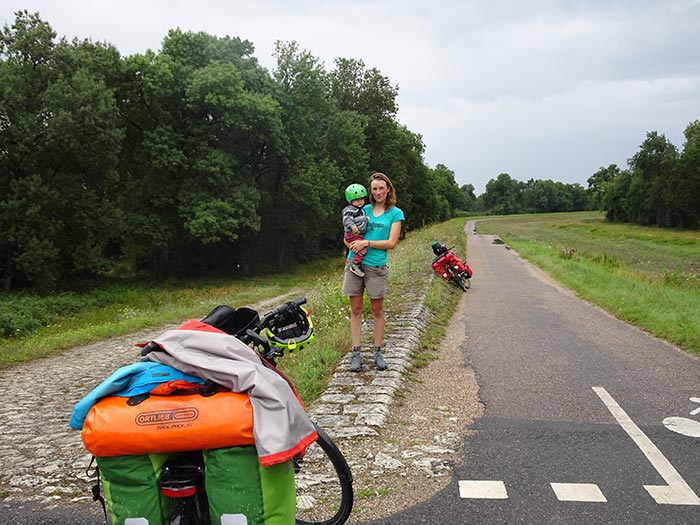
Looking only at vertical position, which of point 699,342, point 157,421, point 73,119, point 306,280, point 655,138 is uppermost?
point 655,138

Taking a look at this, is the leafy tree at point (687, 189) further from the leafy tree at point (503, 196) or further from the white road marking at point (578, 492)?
the leafy tree at point (503, 196)

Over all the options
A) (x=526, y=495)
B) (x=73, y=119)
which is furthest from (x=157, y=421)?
(x=73, y=119)

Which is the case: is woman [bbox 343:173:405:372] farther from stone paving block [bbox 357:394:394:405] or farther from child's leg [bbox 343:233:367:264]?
stone paving block [bbox 357:394:394:405]

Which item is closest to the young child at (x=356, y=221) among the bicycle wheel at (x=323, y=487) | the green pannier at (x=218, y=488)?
the bicycle wheel at (x=323, y=487)

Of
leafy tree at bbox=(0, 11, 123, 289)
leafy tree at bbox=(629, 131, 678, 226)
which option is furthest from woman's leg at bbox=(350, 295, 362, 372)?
leafy tree at bbox=(629, 131, 678, 226)

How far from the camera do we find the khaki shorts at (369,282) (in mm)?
5609

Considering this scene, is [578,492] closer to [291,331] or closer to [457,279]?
[291,331]

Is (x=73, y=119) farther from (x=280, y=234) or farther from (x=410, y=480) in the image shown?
(x=410, y=480)

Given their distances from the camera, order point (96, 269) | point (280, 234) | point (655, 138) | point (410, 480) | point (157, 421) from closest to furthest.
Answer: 1. point (157, 421)
2. point (410, 480)
3. point (96, 269)
4. point (280, 234)
5. point (655, 138)

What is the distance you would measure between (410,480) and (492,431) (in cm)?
117

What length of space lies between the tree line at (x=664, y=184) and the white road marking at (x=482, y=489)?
76137 mm

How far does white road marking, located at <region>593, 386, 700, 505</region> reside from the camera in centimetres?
335

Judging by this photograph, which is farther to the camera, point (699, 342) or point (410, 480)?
point (699, 342)

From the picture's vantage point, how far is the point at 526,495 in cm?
342
